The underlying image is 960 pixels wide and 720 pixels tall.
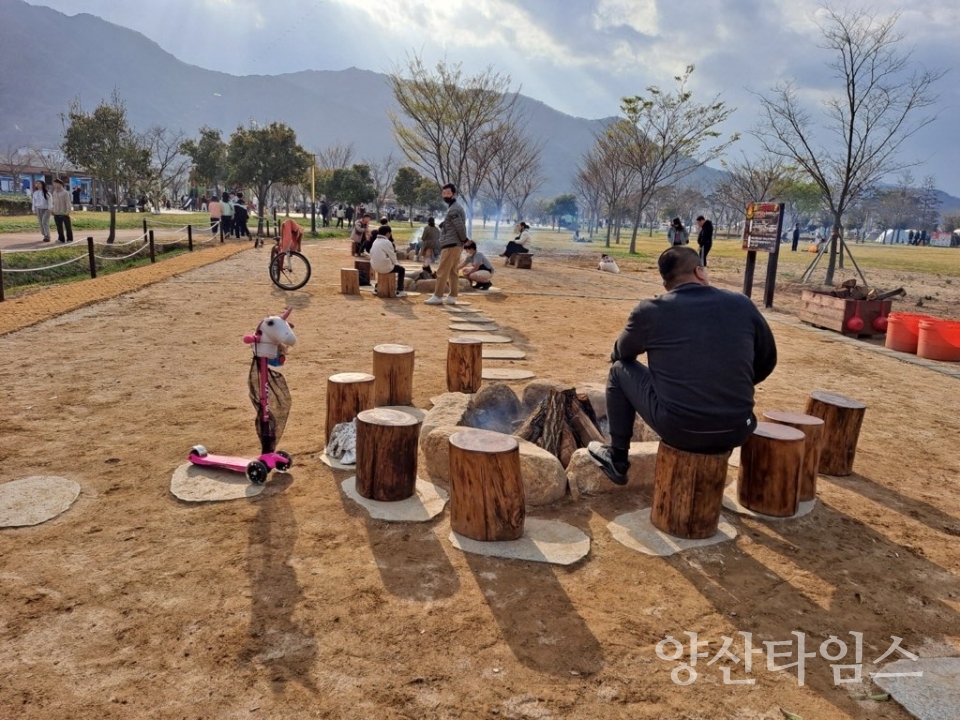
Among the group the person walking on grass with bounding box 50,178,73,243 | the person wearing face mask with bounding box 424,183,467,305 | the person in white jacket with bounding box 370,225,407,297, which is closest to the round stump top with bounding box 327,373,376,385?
the person wearing face mask with bounding box 424,183,467,305

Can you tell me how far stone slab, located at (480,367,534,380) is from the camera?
19.6ft

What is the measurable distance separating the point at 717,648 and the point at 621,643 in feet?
1.24

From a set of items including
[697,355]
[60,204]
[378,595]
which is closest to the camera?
[378,595]

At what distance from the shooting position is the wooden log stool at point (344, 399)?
4148 mm

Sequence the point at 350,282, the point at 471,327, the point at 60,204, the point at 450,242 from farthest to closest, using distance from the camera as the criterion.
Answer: the point at 60,204, the point at 350,282, the point at 450,242, the point at 471,327

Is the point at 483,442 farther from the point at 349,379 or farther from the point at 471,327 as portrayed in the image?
the point at 471,327

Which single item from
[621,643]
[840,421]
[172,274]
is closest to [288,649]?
[621,643]

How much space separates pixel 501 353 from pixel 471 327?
1.62 metres

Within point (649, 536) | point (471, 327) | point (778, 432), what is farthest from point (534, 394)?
point (471, 327)

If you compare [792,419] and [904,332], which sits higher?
[904,332]

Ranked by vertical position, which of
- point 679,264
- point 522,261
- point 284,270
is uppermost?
point 679,264

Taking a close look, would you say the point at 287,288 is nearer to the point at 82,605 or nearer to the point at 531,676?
the point at 82,605

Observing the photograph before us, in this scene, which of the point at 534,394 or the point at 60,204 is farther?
the point at 60,204

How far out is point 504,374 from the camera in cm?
609
